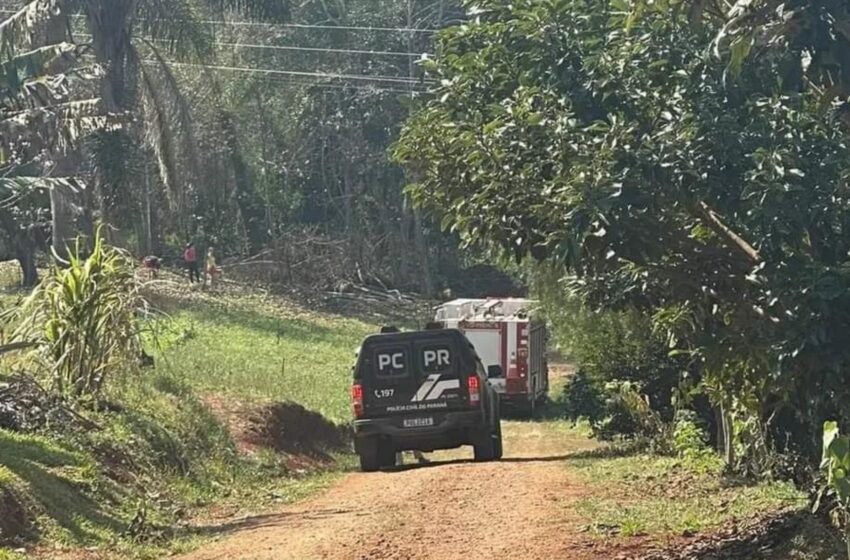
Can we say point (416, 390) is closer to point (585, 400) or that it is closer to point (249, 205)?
point (585, 400)

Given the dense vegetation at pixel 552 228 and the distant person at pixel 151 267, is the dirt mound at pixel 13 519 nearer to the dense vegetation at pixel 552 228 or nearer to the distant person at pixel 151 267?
the dense vegetation at pixel 552 228

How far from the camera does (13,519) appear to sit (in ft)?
38.0

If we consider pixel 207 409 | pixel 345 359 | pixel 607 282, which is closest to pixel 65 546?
pixel 607 282

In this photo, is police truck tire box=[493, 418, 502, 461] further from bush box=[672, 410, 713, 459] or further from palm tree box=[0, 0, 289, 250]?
palm tree box=[0, 0, 289, 250]

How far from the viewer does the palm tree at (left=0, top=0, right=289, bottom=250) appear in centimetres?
2572

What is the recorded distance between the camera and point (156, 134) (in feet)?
83.6

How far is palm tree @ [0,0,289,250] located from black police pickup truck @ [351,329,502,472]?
7373mm

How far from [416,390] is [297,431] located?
13.5ft

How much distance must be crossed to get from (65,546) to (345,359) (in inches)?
962

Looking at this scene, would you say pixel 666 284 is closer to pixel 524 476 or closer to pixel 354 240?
pixel 524 476

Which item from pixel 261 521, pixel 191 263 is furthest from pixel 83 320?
pixel 191 263

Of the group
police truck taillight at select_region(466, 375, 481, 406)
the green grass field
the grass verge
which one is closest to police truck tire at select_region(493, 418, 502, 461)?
police truck taillight at select_region(466, 375, 481, 406)

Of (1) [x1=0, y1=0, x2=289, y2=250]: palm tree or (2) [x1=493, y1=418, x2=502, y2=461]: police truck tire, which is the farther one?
(1) [x1=0, y1=0, x2=289, y2=250]: palm tree

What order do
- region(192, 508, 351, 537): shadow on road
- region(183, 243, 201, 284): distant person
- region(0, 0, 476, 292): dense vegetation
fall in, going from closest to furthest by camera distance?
region(192, 508, 351, 537): shadow on road
region(183, 243, 201, 284): distant person
region(0, 0, 476, 292): dense vegetation
